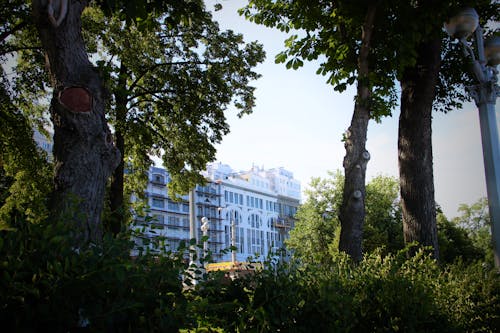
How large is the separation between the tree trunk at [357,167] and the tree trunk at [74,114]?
4684 millimetres

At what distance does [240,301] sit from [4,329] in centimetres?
171

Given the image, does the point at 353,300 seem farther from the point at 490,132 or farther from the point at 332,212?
the point at 332,212

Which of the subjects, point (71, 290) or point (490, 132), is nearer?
point (71, 290)

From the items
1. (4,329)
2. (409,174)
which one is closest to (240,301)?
(4,329)

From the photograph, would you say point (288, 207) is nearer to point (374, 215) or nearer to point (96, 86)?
point (374, 215)

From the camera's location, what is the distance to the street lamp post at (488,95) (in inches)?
289

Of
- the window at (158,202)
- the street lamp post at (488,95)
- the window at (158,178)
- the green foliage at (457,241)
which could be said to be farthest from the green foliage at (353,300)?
the window at (158,178)

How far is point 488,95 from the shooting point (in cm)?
805

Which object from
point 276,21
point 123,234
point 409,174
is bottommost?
point 123,234

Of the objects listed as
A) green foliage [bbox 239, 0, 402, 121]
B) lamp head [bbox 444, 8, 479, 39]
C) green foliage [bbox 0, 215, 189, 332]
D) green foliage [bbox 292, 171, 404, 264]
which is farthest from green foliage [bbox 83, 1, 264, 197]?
green foliage [bbox 292, 171, 404, 264]

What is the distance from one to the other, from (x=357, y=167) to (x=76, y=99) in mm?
5406

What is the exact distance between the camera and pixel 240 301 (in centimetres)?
323

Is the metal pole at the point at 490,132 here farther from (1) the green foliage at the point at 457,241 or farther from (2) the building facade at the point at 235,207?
(2) the building facade at the point at 235,207

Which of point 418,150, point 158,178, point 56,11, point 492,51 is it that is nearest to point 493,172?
point 418,150
